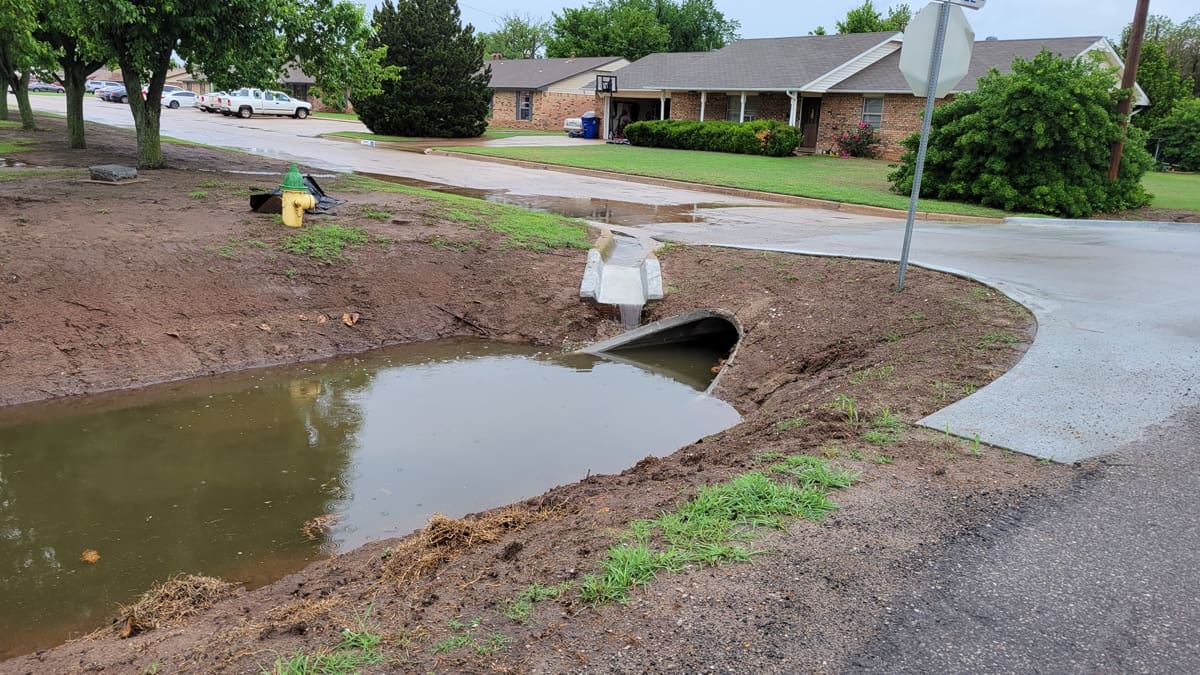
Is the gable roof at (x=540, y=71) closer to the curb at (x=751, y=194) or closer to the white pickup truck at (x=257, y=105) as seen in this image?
the white pickup truck at (x=257, y=105)

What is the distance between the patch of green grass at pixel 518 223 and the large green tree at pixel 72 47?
4655 mm

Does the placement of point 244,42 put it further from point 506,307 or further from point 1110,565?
point 1110,565

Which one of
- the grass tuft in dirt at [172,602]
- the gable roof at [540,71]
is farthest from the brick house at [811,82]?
the grass tuft in dirt at [172,602]

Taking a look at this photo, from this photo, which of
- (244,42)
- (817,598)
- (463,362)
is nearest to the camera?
(817,598)

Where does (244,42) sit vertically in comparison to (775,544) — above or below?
above

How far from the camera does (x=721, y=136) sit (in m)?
34.1

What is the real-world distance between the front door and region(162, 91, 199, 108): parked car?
134ft

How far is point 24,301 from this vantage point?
819 centimetres

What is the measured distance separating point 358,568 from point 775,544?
230 cm

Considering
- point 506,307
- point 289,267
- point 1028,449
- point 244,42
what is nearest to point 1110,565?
point 1028,449

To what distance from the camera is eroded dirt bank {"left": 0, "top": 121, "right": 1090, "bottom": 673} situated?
317 centimetres

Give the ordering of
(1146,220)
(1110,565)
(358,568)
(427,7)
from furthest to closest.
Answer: (427,7)
(1146,220)
(358,568)
(1110,565)

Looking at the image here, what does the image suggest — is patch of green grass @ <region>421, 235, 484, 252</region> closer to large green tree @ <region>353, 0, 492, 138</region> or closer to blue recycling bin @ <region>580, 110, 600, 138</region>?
large green tree @ <region>353, 0, 492, 138</region>

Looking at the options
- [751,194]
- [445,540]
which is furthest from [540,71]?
[445,540]
